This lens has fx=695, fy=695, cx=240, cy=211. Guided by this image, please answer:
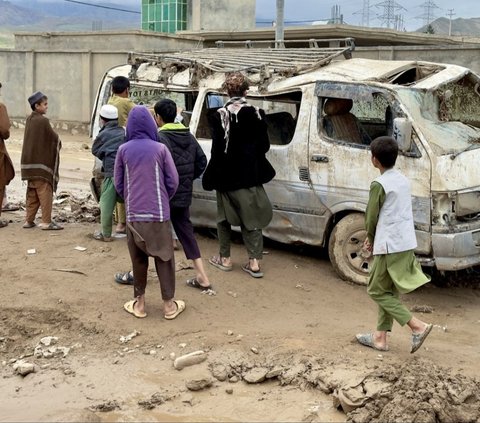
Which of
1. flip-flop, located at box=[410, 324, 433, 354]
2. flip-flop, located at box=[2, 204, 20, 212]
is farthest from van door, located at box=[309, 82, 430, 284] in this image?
flip-flop, located at box=[2, 204, 20, 212]

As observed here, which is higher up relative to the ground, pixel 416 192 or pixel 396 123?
pixel 396 123

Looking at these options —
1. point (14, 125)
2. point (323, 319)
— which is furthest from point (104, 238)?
point (14, 125)

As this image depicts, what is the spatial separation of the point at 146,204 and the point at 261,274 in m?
1.74

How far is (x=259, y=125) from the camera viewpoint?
6.53 m

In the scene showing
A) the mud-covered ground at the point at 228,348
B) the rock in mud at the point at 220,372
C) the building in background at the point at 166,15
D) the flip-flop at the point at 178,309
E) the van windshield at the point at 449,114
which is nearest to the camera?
the mud-covered ground at the point at 228,348

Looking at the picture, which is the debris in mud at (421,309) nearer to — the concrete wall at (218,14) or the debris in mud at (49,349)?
the debris in mud at (49,349)

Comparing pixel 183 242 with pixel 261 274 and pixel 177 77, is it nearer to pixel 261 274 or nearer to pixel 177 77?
pixel 261 274

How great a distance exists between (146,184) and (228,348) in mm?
1429

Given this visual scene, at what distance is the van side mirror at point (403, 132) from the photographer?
6090 millimetres

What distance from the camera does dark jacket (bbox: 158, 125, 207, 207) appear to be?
624 cm

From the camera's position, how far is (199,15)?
112 ft

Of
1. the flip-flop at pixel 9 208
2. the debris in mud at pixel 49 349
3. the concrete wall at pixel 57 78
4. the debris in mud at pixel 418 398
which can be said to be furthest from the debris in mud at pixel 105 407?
the concrete wall at pixel 57 78

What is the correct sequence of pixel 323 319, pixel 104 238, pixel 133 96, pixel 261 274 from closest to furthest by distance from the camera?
pixel 323 319
pixel 261 274
pixel 104 238
pixel 133 96

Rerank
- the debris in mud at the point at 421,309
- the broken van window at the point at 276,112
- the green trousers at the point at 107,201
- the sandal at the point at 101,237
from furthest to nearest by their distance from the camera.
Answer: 1. the sandal at the point at 101,237
2. the green trousers at the point at 107,201
3. the broken van window at the point at 276,112
4. the debris in mud at the point at 421,309
